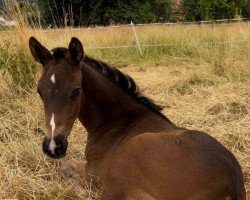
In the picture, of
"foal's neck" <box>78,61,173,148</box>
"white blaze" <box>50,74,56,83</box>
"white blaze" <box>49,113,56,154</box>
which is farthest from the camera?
"foal's neck" <box>78,61,173,148</box>

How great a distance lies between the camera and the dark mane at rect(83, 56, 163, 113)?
3.91 metres

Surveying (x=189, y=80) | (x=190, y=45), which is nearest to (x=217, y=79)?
(x=189, y=80)

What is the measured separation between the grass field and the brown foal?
41cm

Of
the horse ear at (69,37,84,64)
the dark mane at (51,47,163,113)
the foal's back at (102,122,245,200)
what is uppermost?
the horse ear at (69,37,84,64)

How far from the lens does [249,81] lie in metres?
6.93

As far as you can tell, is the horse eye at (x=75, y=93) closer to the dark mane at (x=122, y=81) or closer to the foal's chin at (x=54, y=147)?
the foal's chin at (x=54, y=147)

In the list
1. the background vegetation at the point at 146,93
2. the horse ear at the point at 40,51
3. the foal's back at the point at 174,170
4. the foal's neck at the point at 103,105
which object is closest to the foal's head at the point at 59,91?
the horse ear at the point at 40,51

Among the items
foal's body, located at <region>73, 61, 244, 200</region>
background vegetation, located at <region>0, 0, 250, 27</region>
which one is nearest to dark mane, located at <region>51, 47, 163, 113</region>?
foal's body, located at <region>73, 61, 244, 200</region>

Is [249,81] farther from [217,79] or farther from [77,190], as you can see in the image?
[77,190]

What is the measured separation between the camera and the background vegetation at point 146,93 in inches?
159

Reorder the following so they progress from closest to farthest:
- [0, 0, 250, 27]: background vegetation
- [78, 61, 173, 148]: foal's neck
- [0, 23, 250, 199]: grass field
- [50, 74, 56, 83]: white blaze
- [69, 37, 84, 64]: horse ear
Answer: [50, 74, 56, 83]: white blaze < [69, 37, 84, 64]: horse ear < [78, 61, 173, 148]: foal's neck < [0, 23, 250, 199]: grass field < [0, 0, 250, 27]: background vegetation

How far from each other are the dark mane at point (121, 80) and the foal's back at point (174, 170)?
0.83 m

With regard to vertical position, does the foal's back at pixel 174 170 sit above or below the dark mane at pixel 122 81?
below

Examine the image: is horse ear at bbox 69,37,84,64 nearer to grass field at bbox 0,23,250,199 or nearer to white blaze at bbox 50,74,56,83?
white blaze at bbox 50,74,56,83
